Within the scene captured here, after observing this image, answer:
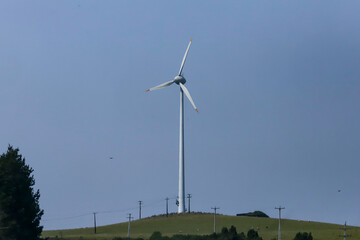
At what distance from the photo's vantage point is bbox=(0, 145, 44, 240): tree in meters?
103

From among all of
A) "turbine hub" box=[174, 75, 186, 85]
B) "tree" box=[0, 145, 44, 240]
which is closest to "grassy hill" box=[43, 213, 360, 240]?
"turbine hub" box=[174, 75, 186, 85]

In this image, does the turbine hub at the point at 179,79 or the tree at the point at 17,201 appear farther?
the turbine hub at the point at 179,79

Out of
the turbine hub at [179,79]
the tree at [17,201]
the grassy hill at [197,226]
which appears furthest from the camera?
the grassy hill at [197,226]

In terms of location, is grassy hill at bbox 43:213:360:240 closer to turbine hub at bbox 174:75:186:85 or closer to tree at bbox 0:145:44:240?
turbine hub at bbox 174:75:186:85

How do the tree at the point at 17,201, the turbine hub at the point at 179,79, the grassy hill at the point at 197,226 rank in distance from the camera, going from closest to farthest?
the tree at the point at 17,201 < the turbine hub at the point at 179,79 < the grassy hill at the point at 197,226

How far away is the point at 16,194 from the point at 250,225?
302 ft

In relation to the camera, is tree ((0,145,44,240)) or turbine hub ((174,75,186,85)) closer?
tree ((0,145,44,240))

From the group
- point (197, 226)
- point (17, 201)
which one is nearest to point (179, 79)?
point (197, 226)

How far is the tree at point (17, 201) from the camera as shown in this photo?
337 ft

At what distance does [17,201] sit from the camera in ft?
346

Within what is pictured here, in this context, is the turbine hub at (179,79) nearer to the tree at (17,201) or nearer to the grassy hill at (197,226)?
the grassy hill at (197,226)

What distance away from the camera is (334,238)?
467ft

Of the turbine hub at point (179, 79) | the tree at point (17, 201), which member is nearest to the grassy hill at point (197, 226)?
the turbine hub at point (179, 79)

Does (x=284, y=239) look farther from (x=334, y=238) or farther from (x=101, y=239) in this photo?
(x=101, y=239)
